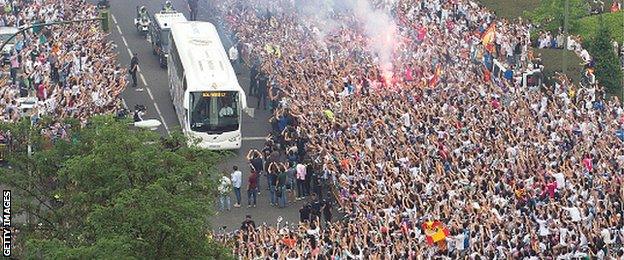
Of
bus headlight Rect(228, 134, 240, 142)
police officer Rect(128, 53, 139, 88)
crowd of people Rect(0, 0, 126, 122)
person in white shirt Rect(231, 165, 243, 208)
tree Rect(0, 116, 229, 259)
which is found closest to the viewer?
tree Rect(0, 116, 229, 259)

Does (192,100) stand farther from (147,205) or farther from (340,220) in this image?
(147,205)

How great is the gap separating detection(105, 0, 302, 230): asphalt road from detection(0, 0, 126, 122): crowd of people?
1.36 metres

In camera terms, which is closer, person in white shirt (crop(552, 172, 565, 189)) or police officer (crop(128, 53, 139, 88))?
person in white shirt (crop(552, 172, 565, 189))

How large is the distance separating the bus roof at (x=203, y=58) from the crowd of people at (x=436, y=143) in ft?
6.28

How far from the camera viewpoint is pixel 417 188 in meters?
32.6

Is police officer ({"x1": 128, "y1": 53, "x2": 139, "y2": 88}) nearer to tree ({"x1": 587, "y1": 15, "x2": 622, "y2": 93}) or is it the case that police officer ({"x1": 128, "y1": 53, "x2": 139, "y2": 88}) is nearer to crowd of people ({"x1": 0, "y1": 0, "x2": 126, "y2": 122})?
crowd of people ({"x1": 0, "y1": 0, "x2": 126, "y2": 122})

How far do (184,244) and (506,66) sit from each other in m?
23.2

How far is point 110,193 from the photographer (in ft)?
76.0

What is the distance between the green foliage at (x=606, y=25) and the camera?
4819 cm

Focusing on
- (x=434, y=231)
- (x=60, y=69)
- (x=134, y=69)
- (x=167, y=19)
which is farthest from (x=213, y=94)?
(x=434, y=231)

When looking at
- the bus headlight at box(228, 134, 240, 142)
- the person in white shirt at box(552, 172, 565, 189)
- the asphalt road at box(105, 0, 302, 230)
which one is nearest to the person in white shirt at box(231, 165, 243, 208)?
the asphalt road at box(105, 0, 302, 230)

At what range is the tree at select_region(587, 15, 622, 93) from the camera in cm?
4344

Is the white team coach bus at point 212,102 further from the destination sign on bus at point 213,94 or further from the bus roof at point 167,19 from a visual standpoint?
the bus roof at point 167,19

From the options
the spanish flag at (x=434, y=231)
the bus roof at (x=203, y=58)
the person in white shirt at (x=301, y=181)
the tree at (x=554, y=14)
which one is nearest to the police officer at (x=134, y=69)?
the bus roof at (x=203, y=58)
